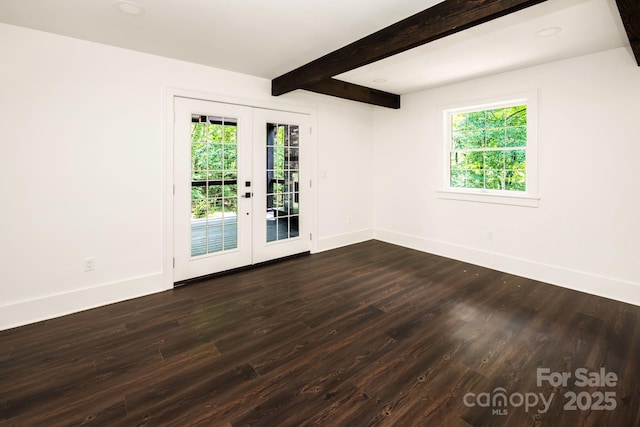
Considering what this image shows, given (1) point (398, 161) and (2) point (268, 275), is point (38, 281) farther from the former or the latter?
(1) point (398, 161)

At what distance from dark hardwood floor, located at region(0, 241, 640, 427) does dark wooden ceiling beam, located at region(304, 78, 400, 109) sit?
2.68 meters

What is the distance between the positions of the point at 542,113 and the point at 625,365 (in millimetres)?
2808

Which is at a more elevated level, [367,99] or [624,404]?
[367,99]

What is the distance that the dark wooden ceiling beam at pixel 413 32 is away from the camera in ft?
6.79

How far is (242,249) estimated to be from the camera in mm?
4207

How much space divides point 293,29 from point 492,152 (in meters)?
3.24

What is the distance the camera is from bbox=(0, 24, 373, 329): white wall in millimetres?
2707

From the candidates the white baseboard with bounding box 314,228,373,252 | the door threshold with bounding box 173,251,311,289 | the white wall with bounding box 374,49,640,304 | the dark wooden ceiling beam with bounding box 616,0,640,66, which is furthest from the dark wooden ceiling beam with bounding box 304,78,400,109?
the dark wooden ceiling beam with bounding box 616,0,640,66

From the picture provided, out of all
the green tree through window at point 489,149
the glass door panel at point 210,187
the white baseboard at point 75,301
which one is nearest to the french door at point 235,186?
→ the glass door panel at point 210,187

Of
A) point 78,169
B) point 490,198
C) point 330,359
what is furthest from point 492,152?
point 78,169

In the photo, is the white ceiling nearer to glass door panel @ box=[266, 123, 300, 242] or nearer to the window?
the window

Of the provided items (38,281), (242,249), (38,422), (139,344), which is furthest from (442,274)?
(38,281)

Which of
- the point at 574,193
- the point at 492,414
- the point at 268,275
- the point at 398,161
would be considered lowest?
the point at 492,414

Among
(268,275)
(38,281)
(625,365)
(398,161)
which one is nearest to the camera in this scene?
(625,365)
